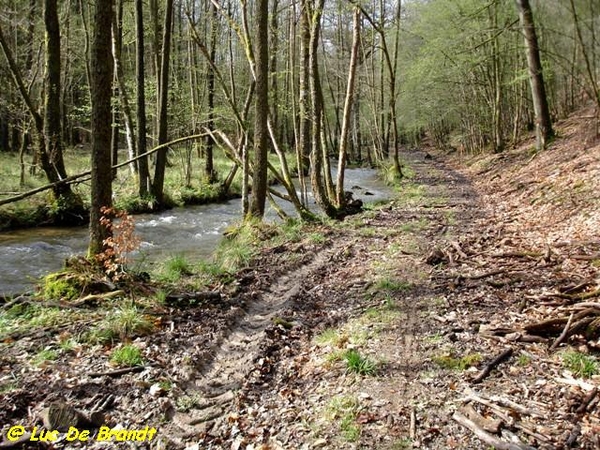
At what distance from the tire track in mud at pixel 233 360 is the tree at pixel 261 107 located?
4.21 m

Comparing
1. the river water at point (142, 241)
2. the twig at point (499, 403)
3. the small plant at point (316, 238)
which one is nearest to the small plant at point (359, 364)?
the twig at point (499, 403)

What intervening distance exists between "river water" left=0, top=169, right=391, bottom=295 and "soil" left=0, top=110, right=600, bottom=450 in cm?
235

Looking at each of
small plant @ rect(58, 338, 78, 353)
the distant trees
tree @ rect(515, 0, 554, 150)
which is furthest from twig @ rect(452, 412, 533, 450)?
tree @ rect(515, 0, 554, 150)

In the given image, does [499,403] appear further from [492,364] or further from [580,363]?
[580,363]

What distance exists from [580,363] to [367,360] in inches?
76.1

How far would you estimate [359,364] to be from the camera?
15.1 feet

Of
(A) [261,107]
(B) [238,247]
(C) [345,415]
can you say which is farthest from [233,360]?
(A) [261,107]

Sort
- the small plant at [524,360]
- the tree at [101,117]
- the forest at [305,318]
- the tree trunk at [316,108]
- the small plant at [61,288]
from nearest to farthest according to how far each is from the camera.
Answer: the forest at [305,318] → the small plant at [524,360] → the tree at [101,117] → the small plant at [61,288] → the tree trunk at [316,108]

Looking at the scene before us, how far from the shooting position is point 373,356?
15.8 feet

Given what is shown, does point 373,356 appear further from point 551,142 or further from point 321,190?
point 551,142

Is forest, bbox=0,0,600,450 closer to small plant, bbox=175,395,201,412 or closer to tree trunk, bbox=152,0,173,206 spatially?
small plant, bbox=175,395,201,412

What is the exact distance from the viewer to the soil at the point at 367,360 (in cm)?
373

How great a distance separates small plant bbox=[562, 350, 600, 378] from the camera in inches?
158

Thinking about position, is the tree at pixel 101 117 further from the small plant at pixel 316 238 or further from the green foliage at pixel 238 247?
the small plant at pixel 316 238
